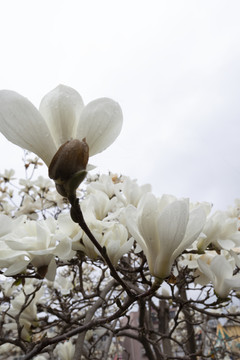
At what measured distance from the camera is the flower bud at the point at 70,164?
369 millimetres

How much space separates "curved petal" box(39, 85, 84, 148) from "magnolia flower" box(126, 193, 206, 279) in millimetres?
178

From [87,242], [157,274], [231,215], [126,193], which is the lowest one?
[157,274]

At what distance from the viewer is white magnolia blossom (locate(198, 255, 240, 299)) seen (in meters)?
0.66

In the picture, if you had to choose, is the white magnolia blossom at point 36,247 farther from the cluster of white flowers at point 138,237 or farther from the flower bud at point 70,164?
the flower bud at point 70,164

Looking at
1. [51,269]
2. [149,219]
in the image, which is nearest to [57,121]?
[149,219]

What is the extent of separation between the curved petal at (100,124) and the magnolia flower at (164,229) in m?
0.13

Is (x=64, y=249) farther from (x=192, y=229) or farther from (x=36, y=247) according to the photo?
(x=192, y=229)

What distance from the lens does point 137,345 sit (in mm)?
3385

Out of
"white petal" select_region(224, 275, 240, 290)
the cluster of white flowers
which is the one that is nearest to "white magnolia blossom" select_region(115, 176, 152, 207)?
the cluster of white flowers

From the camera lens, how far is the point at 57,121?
0.45 meters

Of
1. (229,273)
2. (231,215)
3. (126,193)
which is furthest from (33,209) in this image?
(229,273)

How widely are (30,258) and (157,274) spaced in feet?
0.84

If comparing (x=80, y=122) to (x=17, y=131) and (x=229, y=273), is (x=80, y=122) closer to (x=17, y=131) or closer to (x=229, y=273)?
(x=17, y=131)

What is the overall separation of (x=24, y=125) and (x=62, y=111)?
0.20ft
